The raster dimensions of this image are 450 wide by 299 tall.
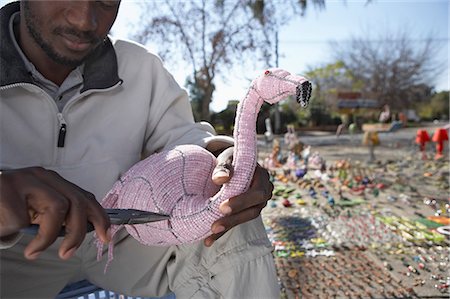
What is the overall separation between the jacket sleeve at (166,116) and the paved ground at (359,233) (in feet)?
1.17

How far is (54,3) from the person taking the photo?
1.20m

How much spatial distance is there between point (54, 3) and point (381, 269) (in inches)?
76.8

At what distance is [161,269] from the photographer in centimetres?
125

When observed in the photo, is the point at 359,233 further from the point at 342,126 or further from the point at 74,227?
the point at 342,126

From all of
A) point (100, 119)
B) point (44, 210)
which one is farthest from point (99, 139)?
point (44, 210)

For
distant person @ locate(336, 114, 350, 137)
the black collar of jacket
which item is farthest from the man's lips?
distant person @ locate(336, 114, 350, 137)

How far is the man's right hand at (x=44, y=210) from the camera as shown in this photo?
2.48 feet

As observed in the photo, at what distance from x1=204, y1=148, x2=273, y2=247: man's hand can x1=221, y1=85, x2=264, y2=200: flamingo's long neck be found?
0.02 metres

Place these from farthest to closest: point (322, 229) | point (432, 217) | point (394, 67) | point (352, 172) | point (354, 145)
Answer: point (394, 67), point (354, 145), point (352, 172), point (432, 217), point (322, 229)

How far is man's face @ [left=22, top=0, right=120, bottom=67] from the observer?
119cm

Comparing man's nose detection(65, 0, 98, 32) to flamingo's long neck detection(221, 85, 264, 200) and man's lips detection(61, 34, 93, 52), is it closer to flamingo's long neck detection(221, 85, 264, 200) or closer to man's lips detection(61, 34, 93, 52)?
man's lips detection(61, 34, 93, 52)

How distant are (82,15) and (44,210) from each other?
2.08 ft

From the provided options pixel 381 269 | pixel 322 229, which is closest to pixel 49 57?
pixel 381 269

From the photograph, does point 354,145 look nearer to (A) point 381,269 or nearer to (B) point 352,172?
(B) point 352,172
